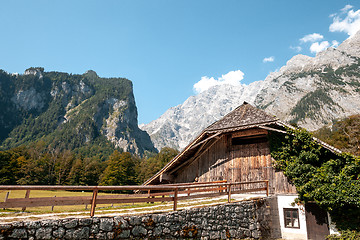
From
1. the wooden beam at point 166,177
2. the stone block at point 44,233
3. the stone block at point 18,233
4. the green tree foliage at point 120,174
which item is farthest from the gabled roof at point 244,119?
the green tree foliage at point 120,174

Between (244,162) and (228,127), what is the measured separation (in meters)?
2.78

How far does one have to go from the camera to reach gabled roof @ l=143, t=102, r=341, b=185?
1545 cm

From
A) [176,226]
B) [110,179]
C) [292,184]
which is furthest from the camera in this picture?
[110,179]

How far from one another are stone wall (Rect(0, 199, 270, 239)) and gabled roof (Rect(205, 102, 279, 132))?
5363mm

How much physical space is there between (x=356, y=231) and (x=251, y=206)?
5.42 meters

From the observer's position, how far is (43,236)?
654cm

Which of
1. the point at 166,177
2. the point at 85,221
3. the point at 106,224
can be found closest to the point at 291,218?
the point at 166,177

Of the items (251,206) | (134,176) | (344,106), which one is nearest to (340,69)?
(344,106)

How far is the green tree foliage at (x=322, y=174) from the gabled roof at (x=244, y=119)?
1.68 m

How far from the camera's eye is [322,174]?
1270cm

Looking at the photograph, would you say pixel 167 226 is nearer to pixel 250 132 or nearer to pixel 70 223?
pixel 70 223

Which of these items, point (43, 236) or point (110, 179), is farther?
point (110, 179)

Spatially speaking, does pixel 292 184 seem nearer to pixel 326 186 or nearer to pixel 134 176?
pixel 326 186

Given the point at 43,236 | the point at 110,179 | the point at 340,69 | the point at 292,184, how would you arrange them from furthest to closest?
the point at 340,69, the point at 110,179, the point at 292,184, the point at 43,236
